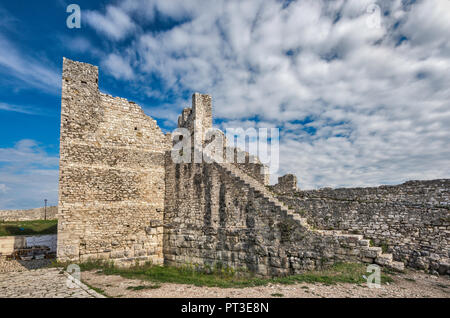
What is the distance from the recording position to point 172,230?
44.5 ft

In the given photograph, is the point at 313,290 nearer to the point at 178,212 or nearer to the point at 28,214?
the point at 178,212

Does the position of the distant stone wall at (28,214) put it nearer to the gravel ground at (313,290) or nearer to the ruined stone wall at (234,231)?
the ruined stone wall at (234,231)

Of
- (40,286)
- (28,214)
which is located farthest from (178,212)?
(28,214)

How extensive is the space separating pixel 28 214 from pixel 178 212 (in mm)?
31538

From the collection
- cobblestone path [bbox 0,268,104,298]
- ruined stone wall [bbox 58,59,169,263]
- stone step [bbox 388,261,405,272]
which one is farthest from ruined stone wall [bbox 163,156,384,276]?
cobblestone path [bbox 0,268,104,298]

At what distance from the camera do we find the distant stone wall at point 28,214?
103ft

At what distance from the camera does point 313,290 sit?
6668 millimetres

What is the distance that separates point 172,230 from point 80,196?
4.94m

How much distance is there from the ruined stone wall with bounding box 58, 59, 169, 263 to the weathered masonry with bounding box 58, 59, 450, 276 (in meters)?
0.05

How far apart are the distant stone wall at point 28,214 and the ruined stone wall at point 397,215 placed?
34.5m

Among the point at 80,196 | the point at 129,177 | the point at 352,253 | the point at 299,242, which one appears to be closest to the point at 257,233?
the point at 299,242

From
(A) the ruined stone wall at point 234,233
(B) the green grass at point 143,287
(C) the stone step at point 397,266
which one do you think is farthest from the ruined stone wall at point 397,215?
(B) the green grass at point 143,287

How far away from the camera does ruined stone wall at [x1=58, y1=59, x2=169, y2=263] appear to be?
11.6 meters
